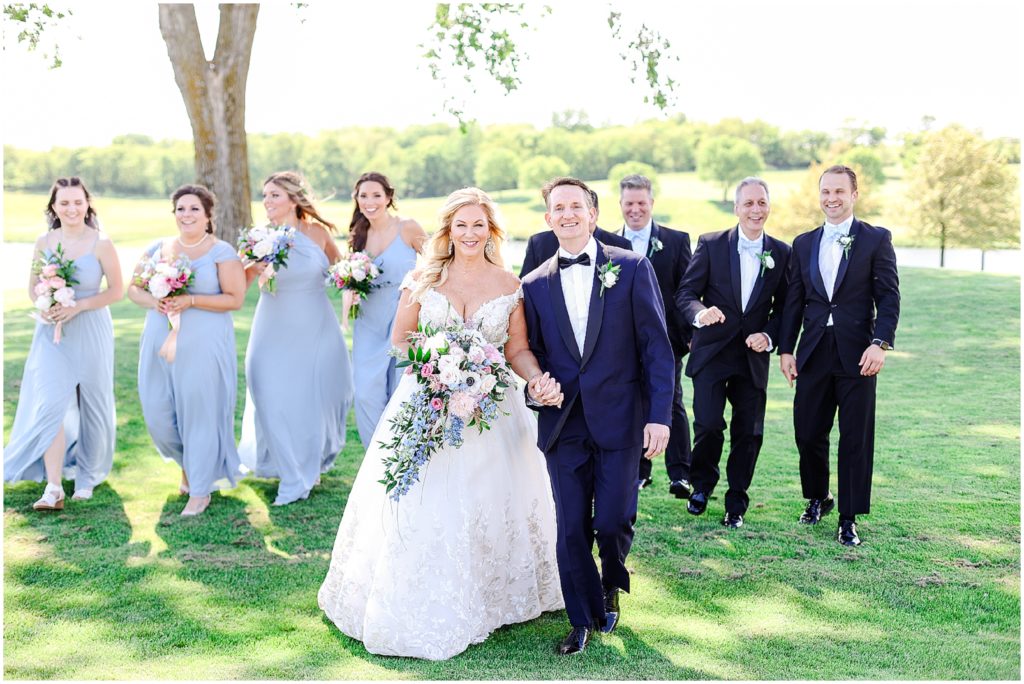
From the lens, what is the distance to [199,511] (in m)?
7.32

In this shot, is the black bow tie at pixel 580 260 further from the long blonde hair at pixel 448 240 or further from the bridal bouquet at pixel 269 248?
the bridal bouquet at pixel 269 248

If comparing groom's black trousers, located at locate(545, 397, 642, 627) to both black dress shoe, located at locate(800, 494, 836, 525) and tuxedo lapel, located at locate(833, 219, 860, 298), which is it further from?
black dress shoe, located at locate(800, 494, 836, 525)

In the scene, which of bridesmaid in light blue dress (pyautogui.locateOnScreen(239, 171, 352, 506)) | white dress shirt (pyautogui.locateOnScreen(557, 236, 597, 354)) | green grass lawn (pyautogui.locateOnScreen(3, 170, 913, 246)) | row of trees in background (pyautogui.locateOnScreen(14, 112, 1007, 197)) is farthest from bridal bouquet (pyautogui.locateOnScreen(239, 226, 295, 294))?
row of trees in background (pyautogui.locateOnScreen(14, 112, 1007, 197))

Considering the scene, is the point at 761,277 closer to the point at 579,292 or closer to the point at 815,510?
the point at 815,510

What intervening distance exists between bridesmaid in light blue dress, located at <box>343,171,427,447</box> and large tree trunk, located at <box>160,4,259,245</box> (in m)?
9.50

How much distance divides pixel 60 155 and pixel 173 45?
50.4m

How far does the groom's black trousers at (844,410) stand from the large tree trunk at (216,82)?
12.3m

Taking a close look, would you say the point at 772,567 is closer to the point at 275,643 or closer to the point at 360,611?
the point at 360,611

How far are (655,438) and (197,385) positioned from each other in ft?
13.3

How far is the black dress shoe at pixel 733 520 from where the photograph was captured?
6863 millimetres

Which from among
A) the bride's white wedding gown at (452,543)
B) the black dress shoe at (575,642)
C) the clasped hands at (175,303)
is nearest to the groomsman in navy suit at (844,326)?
the bride's white wedding gown at (452,543)

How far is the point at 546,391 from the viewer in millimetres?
4781

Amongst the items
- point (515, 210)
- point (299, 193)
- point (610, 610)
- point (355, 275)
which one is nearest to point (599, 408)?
point (610, 610)

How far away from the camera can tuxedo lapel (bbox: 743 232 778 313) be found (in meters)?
6.85
